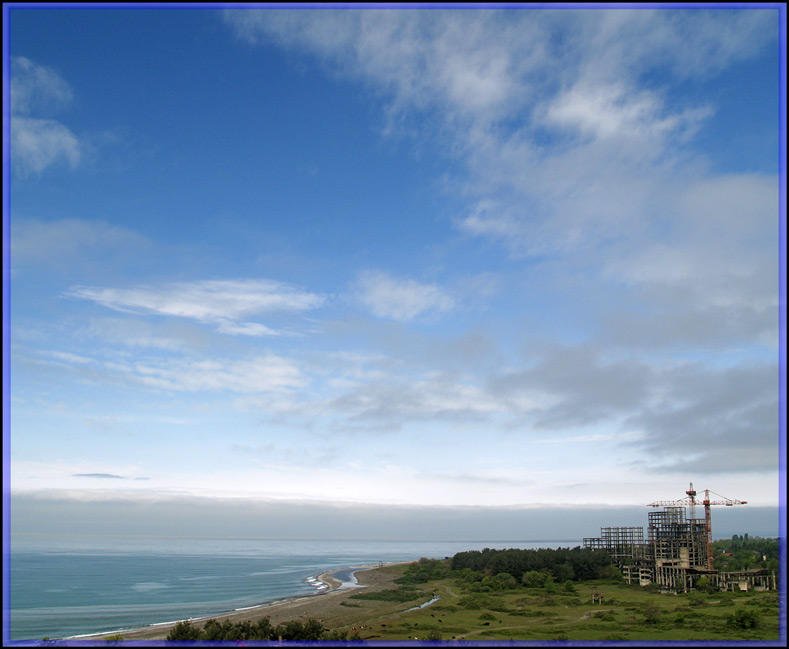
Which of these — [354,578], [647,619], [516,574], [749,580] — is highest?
[647,619]

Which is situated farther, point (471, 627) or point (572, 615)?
point (572, 615)

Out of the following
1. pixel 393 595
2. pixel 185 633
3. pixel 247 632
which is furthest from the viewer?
pixel 393 595

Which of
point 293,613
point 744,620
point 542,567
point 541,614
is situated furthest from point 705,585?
point 293,613

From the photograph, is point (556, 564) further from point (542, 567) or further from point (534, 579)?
point (534, 579)

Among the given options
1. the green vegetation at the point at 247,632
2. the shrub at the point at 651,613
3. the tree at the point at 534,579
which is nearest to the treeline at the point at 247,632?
the green vegetation at the point at 247,632

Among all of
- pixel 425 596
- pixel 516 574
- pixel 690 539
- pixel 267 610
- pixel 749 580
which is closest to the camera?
pixel 267 610

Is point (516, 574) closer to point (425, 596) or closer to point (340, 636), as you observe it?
point (425, 596)

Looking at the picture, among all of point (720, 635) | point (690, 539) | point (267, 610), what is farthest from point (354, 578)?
point (720, 635)
